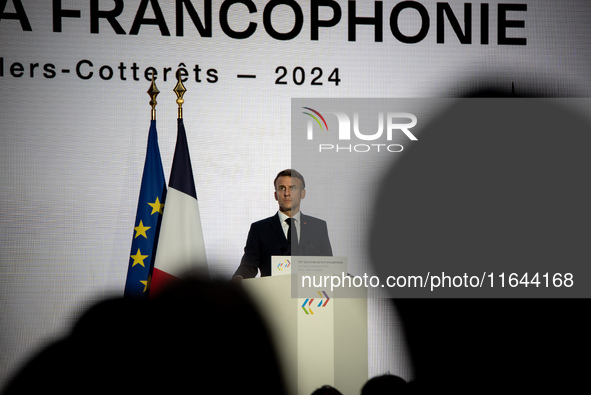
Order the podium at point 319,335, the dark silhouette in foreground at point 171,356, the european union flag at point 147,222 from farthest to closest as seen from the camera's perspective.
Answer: the european union flag at point 147,222 → the podium at point 319,335 → the dark silhouette in foreground at point 171,356

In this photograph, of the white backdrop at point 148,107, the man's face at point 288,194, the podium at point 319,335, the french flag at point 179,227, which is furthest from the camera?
the man's face at point 288,194

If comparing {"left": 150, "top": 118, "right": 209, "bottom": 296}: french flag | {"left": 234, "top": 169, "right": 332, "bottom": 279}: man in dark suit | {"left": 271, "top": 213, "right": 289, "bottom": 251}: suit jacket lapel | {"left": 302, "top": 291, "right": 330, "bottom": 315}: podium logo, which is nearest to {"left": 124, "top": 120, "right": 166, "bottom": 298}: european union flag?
{"left": 150, "top": 118, "right": 209, "bottom": 296}: french flag

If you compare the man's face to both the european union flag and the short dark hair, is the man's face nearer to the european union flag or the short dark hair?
the short dark hair

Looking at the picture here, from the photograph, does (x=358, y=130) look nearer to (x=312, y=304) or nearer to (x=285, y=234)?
(x=285, y=234)

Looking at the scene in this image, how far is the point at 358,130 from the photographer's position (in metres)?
4.23

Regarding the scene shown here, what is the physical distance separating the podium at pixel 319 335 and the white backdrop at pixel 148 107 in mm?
464

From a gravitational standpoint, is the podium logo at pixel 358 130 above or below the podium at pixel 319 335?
above

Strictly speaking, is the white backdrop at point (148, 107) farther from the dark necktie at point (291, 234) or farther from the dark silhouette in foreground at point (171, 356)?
the dark silhouette in foreground at point (171, 356)

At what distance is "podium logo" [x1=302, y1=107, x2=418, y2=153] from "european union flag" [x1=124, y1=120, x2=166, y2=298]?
1.04m

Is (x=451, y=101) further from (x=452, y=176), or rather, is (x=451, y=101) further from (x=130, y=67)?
(x=130, y=67)

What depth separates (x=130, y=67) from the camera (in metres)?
4.11

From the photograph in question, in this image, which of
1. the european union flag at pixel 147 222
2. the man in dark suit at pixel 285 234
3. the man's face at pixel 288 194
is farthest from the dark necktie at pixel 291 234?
the european union flag at pixel 147 222

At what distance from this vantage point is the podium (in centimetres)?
329

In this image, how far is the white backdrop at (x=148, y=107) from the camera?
398cm
